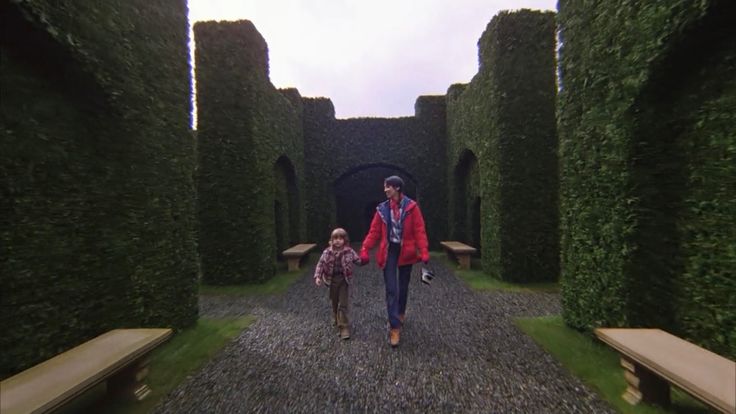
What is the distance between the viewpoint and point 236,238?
768 centimetres

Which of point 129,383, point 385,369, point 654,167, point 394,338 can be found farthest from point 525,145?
point 129,383

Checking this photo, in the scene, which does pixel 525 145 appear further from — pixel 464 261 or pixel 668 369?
pixel 668 369

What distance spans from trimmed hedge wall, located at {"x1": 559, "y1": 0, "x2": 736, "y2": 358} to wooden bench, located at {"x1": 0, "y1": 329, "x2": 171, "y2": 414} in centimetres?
515

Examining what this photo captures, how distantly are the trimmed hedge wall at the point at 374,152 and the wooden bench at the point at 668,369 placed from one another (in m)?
10.3

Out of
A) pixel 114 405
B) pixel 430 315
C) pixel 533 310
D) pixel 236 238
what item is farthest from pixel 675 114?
pixel 236 238

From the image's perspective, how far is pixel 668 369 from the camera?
93.5 inches

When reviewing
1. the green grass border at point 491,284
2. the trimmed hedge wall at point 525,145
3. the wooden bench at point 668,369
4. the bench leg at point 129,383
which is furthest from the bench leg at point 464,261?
the bench leg at point 129,383

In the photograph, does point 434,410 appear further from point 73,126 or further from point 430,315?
point 73,126

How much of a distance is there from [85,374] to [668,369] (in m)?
4.40

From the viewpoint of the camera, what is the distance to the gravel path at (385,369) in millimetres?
3031

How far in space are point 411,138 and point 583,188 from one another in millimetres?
9563

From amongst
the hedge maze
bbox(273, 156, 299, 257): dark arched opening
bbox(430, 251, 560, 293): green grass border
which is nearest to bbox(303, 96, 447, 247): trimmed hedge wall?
bbox(273, 156, 299, 257): dark arched opening

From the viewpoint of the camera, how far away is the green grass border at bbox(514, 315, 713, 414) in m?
2.81

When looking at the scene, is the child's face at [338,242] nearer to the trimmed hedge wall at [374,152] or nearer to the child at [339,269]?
the child at [339,269]
